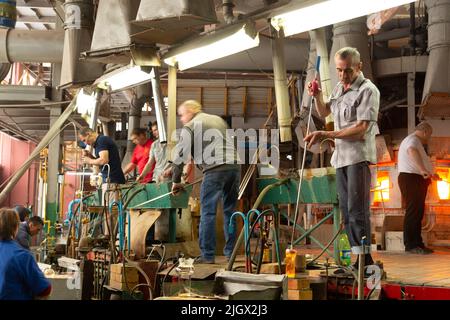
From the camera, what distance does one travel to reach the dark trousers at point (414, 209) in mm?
7668

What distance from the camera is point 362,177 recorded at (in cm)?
476

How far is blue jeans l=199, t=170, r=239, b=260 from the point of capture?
602cm

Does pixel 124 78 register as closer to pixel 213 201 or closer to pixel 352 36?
pixel 213 201

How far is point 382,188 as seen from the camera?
37.1 ft

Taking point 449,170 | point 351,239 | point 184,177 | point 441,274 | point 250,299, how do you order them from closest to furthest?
1. point 250,299
2. point 351,239
3. point 441,274
4. point 184,177
5. point 449,170

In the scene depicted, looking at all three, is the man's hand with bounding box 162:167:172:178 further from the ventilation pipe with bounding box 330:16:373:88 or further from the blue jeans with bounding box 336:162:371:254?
A: the ventilation pipe with bounding box 330:16:373:88

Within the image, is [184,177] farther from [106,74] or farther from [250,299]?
[250,299]

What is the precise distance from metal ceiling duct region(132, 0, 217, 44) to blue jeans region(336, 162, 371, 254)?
2.45 meters

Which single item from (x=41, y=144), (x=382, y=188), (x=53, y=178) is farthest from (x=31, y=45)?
(x=382, y=188)

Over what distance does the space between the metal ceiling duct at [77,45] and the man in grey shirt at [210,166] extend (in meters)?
3.06

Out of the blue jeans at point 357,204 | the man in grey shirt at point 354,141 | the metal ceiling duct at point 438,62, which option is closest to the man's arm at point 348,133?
the man in grey shirt at point 354,141

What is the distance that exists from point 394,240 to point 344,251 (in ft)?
13.1

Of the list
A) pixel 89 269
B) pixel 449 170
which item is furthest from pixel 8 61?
pixel 449 170

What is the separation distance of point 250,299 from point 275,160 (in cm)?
452
